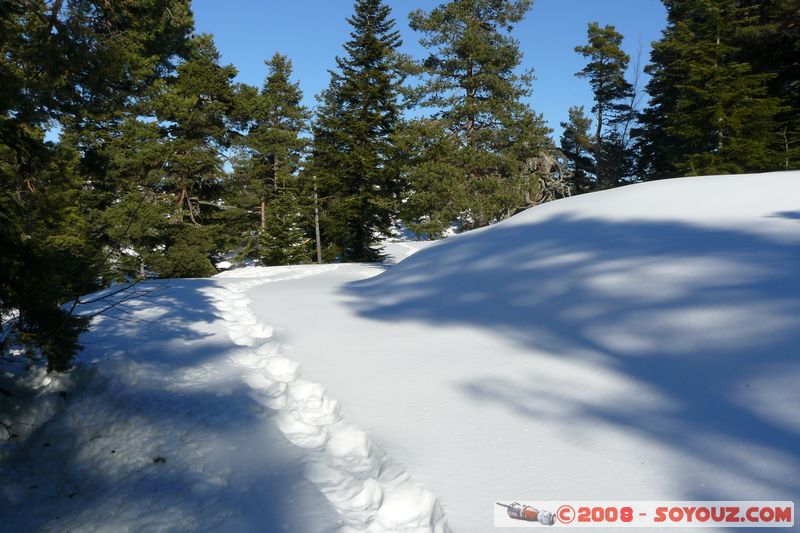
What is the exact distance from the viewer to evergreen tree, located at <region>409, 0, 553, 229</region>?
1902 cm

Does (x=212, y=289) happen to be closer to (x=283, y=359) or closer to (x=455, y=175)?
(x=283, y=359)

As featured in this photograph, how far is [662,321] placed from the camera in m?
3.86

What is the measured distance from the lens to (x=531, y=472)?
259cm

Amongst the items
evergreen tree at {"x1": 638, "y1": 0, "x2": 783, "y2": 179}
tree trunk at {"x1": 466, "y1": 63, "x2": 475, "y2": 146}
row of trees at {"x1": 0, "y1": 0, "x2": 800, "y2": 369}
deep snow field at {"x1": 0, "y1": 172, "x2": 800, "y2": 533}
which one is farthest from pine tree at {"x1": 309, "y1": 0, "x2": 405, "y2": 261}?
deep snow field at {"x1": 0, "y1": 172, "x2": 800, "y2": 533}

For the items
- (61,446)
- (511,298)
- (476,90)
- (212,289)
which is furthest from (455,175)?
(61,446)

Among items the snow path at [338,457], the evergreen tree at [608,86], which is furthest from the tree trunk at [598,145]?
the snow path at [338,457]

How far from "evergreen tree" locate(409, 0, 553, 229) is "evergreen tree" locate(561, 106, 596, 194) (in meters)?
14.6

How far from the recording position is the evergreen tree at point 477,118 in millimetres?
19016

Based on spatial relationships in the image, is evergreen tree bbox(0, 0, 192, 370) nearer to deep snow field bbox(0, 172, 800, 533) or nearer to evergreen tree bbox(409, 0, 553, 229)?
deep snow field bbox(0, 172, 800, 533)

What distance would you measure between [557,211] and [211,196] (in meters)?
18.6

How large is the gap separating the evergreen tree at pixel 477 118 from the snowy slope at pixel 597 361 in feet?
39.5

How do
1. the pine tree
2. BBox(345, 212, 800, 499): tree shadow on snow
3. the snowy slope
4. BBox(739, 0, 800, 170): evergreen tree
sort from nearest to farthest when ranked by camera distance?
the snowy slope, BBox(345, 212, 800, 499): tree shadow on snow, BBox(739, 0, 800, 170): evergreen tree, the pine tree

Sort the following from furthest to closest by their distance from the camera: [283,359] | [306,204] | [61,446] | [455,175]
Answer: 1. [306,204]
2. [455,175]
3. [283,359]
4. [61,446]

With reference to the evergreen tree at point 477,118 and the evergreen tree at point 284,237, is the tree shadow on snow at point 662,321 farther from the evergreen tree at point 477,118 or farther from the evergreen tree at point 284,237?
the evergreen tree at point 284,237
